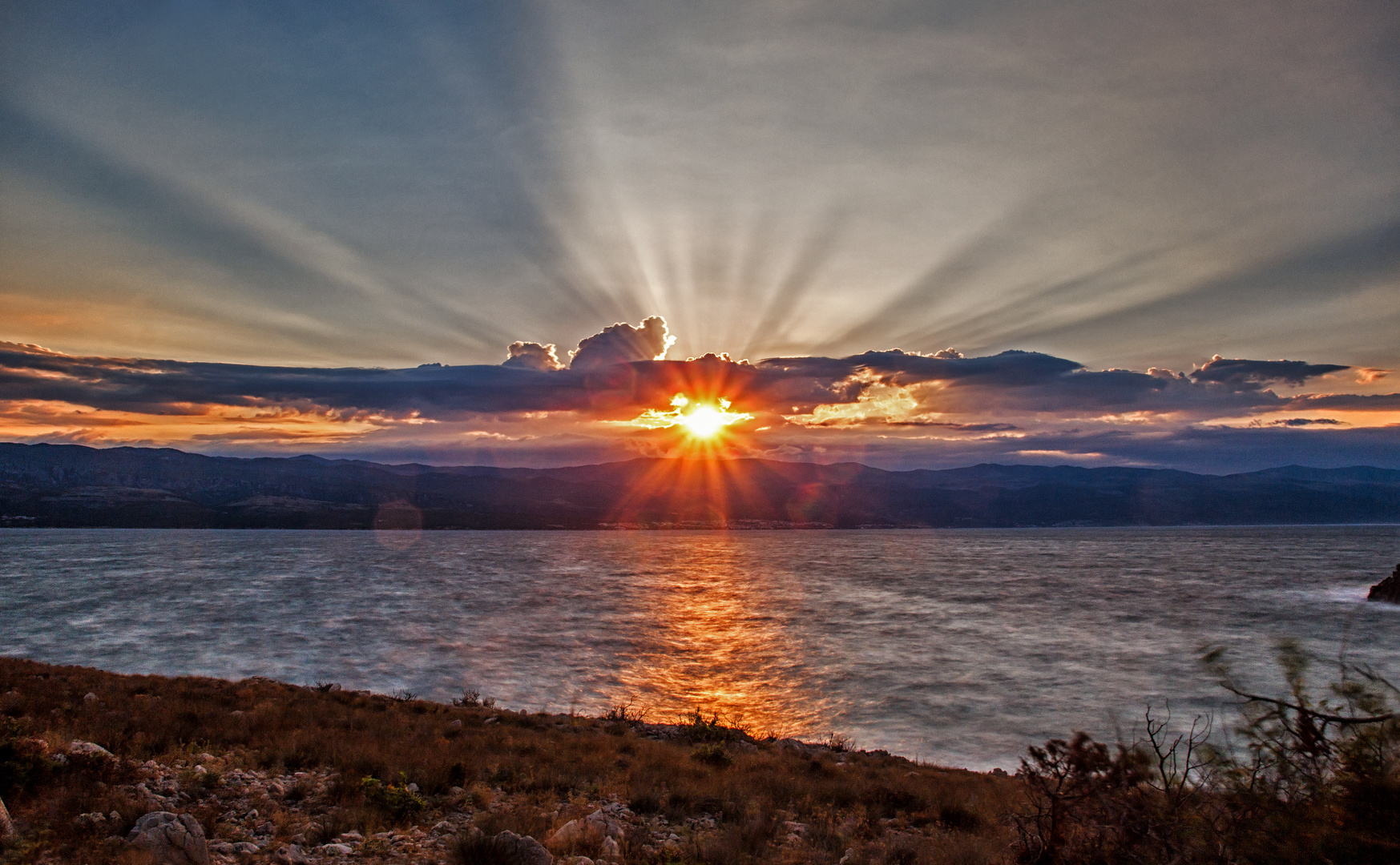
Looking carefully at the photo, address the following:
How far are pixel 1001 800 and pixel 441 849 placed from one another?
36.4 ft

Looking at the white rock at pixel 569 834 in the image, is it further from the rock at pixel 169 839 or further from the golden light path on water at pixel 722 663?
the golden light path on water at pixel 722 663

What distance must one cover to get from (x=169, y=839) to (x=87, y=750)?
482 cm

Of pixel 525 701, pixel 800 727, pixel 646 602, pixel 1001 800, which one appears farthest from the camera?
pixel 646 602

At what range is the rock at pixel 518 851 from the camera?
Answer: 7.77 m

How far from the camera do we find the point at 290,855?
8195mm

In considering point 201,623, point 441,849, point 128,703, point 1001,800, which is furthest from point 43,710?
point 201,623

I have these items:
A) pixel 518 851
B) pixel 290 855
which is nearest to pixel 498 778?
pixel 290 855

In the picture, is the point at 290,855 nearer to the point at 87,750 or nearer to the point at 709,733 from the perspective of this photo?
the point at 87,750

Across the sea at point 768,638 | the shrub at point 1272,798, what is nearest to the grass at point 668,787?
the shrub at point 1272,798

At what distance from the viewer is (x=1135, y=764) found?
7113 millimetres

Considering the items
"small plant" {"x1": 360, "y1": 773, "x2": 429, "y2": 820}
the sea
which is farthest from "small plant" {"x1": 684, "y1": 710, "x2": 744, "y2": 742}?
"small plant" {"x1": 360, "y1": 773, "x2": 429, "y2": 820}

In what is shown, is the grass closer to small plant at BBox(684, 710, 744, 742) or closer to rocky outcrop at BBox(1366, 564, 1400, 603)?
small plant at BBox(684, 710, 744, 742)

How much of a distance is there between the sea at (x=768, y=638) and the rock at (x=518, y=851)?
6.93 meters

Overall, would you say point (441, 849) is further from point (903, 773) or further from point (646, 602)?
point (646, 602)
